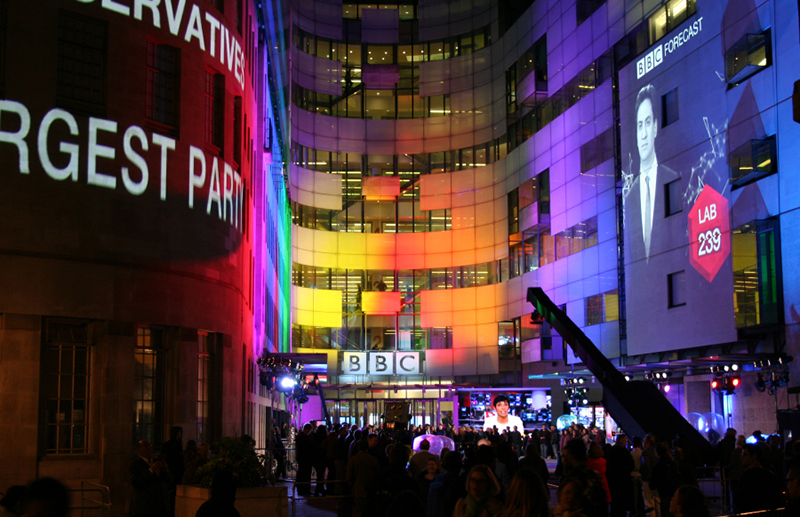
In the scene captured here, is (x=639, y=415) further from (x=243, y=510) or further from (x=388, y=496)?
(x=388, y=496)

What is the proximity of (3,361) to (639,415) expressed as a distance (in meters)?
21.5

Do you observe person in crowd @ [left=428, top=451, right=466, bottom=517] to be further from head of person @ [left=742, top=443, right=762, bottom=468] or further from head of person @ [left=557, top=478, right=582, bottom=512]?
head of person @ [left=742, top=443, right=762, bottom=468]

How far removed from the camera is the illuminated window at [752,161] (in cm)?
3044

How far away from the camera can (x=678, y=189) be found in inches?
1459

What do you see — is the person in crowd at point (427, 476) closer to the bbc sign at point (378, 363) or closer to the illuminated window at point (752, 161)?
the illuminated window at point (752, 161)

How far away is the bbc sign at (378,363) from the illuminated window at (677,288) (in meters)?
26.5

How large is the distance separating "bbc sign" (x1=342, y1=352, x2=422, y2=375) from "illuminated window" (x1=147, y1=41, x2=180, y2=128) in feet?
130

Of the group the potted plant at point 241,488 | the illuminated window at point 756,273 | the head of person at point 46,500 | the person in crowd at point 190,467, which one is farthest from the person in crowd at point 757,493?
the illuminated window at point 756,273

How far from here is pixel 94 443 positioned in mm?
18672

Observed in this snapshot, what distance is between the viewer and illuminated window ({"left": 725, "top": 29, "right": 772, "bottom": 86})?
1215 inches

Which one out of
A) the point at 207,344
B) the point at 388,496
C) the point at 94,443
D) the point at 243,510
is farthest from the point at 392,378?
the point at 388,496

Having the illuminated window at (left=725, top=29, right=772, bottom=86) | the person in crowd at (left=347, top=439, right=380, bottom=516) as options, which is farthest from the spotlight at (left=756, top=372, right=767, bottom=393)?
the person in crowd at (left=347, top=439, right=380, bottom=516)

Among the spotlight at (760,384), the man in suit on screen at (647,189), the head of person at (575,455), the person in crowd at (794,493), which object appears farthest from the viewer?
the man in suit on screen at (647,189)

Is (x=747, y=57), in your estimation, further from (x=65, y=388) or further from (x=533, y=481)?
(x=533, y=481)
